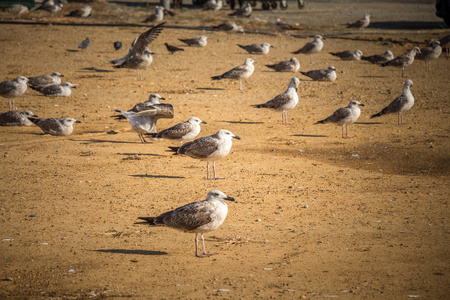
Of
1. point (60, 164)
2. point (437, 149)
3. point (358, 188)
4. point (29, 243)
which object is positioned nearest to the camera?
point (29, 243)

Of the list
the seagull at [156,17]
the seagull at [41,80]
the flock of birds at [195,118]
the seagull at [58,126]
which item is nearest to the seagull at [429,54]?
the flock of birds at [195,118]

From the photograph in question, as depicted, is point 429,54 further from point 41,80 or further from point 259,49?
point 41,80

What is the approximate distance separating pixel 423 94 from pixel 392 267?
11.5 m

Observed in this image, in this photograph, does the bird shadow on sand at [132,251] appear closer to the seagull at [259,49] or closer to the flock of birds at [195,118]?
the flock of birds at [195,118]

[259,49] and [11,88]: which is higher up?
[11,88]

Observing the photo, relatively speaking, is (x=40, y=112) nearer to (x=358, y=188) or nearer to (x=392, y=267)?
(x=358, y=188)

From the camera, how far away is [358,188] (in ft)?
30.7

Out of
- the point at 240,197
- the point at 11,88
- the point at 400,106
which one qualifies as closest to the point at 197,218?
the point at 240,197

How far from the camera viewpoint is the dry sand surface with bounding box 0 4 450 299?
20.2 feet

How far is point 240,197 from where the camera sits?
29.5ft

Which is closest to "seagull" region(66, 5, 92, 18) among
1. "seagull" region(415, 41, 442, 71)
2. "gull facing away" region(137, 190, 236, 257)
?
"seagull" region(415, 41, 442, 71)

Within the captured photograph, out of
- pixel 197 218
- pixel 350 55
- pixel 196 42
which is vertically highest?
pixel 197 218

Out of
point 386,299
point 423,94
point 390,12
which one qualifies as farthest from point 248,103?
point 390,12

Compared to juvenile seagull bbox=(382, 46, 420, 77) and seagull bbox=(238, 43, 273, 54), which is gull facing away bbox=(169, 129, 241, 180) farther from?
seagull bbox=(238, 43, 273, 54)
